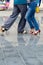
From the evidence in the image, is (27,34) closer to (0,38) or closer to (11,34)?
(11,34)

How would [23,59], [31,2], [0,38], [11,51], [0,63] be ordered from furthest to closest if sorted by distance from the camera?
1. [31,2]
2. [0,38]
3. [11,51]
4. [23,59]
5. [0,63]

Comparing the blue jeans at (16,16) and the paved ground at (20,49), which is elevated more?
the blue jeans at (16,16)

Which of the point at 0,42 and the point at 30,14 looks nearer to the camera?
the point at 0,42

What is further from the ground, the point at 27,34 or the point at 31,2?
the point at 31,2

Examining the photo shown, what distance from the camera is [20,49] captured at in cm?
682

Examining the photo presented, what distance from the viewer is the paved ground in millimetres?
5719

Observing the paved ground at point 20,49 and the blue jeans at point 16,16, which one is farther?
the blue jeans at point 16,16

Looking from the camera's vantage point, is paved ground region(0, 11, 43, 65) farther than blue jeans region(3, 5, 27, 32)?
No

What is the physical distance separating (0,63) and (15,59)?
426 mm

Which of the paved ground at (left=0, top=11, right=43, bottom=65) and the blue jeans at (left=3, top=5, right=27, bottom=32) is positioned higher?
the blue jeans at (left=3, top=5, right=27, bottom=32)

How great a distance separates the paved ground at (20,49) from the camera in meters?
5.72

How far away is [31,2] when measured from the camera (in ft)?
29.3

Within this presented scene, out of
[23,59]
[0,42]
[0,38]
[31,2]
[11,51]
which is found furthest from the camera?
[31,2]

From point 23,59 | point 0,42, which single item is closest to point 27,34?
point 0,42
